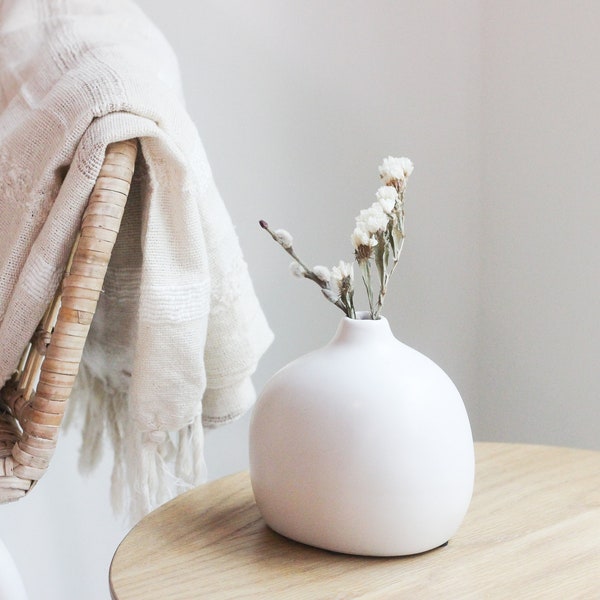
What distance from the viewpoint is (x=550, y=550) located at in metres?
0.64

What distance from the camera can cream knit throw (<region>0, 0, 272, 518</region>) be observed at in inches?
30.0

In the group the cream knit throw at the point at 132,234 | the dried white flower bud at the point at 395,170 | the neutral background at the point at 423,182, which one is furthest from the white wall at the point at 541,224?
the dried white flower bud at the point at 395,170

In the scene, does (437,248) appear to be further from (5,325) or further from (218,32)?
(5,325)

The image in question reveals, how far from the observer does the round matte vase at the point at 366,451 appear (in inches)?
24.0

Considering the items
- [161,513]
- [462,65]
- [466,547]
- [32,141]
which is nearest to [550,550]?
[466,547]

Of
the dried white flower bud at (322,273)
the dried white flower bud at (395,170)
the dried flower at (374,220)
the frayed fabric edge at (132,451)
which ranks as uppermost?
the dried white flower bud at (395,170)

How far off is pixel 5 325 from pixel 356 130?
0.89 metres

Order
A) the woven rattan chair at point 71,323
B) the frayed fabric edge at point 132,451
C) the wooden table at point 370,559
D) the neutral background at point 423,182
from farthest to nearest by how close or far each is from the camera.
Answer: the neutral background at point 423,182 < the frayed fabric edge at point 132,451 < the woven rattan chair at point 71,323 < the wooden table at point 370,559

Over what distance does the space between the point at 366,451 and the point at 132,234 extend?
1.36 ft

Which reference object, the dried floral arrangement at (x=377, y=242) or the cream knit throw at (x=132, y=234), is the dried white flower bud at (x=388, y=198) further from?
the cream knit throw at (x=132, y=234)

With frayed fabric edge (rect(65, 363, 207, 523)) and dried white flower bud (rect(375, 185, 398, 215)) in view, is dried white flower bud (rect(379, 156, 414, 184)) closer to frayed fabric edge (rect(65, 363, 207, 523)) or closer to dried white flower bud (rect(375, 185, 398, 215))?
dried white flower bud (rect(375, 185, 398, 215))

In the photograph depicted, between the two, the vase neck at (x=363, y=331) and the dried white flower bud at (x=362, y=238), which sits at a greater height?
the dried white flower bud at (x=362, y=238)

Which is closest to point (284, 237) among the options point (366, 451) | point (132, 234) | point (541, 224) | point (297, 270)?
point (297, 270)

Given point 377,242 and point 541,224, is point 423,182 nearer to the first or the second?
point 541,224
